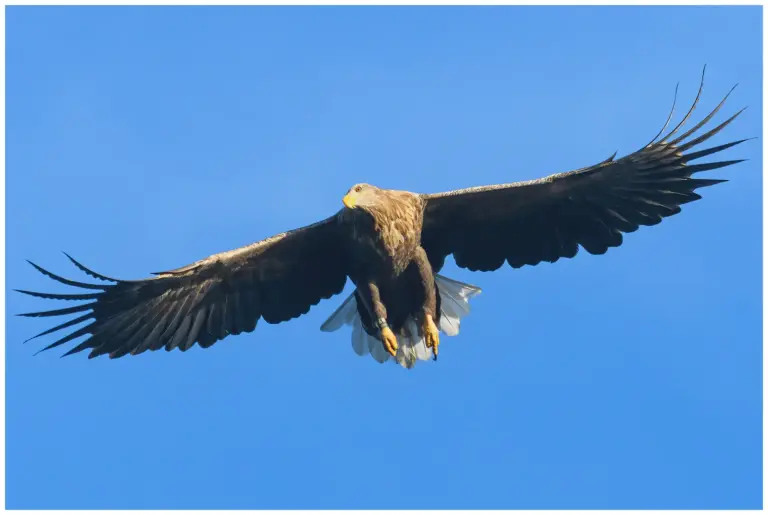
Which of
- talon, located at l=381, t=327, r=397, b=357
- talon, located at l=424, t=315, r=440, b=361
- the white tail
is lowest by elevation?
talon, located at l=381, t=327, r=397, b=357

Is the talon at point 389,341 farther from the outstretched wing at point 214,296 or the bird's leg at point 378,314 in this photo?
the outstretched wing at point 214,296

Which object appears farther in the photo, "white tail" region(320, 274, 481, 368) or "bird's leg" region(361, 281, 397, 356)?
"white tail" region(320, 274, 481, 368)

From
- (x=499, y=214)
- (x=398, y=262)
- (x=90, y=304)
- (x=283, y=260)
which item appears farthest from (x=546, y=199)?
(x=90, y=304)

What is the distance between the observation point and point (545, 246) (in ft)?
45.0

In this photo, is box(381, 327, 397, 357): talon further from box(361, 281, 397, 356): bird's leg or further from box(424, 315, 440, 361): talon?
box(424, 315, 440, 361): talon

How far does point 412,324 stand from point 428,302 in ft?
1.72

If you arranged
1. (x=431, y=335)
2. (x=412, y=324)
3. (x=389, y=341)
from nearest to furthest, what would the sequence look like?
(x=389, y=341) < (x=431, y=335) < (x=412, y=324)

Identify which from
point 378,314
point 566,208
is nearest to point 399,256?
point 378,314

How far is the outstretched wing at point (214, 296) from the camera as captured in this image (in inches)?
538

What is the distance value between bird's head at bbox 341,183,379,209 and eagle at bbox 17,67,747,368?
11 millimetres

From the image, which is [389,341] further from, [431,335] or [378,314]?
[431,335]

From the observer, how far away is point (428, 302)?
44.4ft

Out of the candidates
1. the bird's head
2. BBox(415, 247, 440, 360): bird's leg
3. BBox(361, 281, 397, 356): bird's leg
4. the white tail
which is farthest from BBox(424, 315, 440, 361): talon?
the bird's head

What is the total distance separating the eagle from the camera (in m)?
13.3
